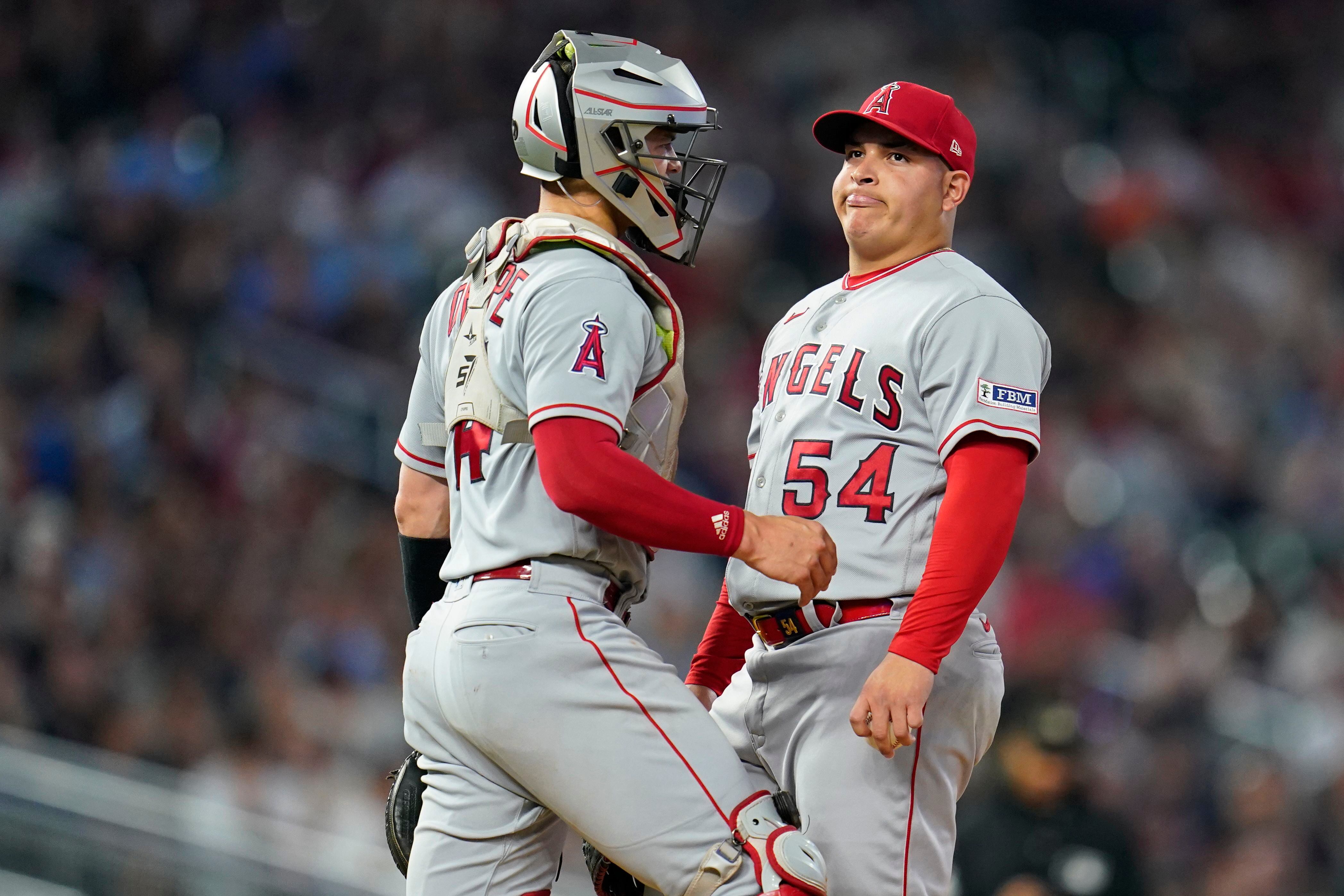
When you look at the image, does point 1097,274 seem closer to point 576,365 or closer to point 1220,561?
point 1220,561

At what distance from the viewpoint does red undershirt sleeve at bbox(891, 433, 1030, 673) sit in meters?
2.79

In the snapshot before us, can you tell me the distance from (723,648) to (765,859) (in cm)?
82

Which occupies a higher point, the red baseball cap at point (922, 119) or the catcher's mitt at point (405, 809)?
the red baseball cap at point (922, 119)

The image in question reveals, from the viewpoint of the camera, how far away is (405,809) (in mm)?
3123

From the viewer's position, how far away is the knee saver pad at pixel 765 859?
8.82 feet

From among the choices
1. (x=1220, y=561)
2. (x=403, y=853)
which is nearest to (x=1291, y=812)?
(x=1220, y=561)

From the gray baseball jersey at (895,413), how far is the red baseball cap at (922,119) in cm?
22

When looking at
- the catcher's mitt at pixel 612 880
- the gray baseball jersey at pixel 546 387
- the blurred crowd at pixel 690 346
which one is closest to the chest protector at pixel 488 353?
the gray baseball jersey at pixel 546 387

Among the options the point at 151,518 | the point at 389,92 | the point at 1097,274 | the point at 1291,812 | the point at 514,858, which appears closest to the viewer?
the point at 514,858

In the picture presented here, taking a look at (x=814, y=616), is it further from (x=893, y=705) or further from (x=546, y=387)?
(x=546, y=387)

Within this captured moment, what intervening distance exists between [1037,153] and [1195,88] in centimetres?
166

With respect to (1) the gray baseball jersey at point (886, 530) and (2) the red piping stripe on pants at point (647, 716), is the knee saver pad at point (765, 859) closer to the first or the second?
(2) the red piping stripe on pants at point (647, 716)

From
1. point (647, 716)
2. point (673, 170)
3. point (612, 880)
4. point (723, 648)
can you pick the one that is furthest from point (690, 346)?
point (647, 716)

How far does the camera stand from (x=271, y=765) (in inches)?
277
